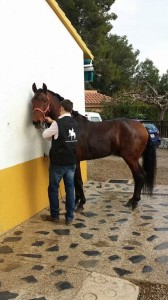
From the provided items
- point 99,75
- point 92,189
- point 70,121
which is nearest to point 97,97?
point 99,75

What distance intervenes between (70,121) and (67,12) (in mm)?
22526

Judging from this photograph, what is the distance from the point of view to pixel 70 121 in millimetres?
5156

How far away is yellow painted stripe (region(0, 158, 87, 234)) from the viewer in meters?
4.92

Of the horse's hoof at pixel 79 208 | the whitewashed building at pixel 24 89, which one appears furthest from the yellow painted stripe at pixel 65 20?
the horse's hoof at pixel 79 208

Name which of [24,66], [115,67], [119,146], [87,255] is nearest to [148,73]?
[115,67]

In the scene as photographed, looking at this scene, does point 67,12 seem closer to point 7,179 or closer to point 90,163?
point 90,163

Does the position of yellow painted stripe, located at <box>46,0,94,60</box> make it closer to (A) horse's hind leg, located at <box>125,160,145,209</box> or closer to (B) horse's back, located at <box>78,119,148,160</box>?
(B) horse's back, located at <box>78,119,148,160</box>

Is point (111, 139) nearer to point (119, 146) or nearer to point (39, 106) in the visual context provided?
point (119, 146)

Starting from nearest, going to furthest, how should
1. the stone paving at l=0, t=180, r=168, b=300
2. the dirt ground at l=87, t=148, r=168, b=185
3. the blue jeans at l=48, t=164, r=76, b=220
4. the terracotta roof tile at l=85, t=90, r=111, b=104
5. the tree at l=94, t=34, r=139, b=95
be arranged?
the stone paving at l=0, t=180, r=168, b=300
the blue jeans at l=48, t=164, r=76, b=220
the dirt ground at l=87, t=148, r=168, b=185
the terracotta roof tile at l=85, t=90, r=111, b=104
the tree at l=94, t=34, r=139, b=95

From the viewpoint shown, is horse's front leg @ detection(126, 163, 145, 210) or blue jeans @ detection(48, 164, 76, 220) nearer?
blue jeans @ detection(48, 164, 76, 220)

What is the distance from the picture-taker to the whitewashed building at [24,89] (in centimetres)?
497

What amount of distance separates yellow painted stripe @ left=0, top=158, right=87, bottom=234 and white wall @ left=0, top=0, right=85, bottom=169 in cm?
16

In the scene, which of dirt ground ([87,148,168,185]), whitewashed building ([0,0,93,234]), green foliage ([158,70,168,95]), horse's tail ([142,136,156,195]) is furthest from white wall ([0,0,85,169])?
green foliage ([158,70,168,95])

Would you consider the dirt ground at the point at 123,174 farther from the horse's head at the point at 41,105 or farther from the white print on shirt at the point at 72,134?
the horse's head at the point at 41,105
